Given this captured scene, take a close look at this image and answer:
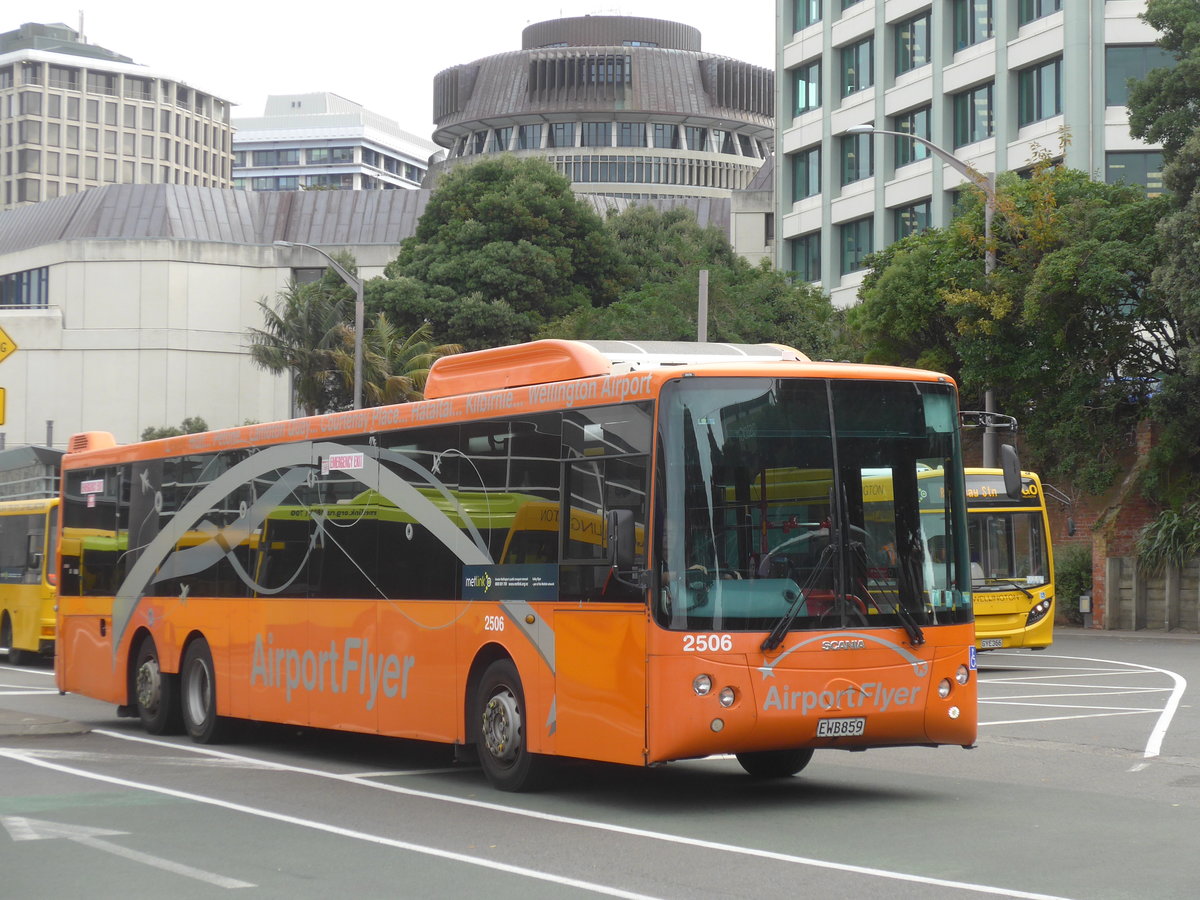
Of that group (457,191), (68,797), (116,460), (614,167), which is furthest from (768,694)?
(614,167)

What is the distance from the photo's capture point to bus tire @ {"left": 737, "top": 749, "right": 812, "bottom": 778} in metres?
12.8

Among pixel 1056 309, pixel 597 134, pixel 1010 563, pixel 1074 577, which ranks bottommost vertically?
pixel 1074 577

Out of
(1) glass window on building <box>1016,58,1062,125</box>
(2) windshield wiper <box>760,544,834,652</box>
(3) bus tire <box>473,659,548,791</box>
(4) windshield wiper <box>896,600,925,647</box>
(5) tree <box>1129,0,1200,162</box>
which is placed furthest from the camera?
(1) glass window on building <box>1016,58,1062,125</box>

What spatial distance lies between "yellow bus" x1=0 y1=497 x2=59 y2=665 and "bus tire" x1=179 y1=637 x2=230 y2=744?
13.6 metres

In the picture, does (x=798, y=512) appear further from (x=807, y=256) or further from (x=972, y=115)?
(x=807, y=256)

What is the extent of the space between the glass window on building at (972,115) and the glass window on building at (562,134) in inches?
2879

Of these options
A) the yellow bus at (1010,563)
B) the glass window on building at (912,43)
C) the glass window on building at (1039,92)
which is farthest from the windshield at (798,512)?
the glass window on building at (912,43)

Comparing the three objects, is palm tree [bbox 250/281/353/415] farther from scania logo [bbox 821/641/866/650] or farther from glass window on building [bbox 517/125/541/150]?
glass window on building [bbox 517/125/541/150]

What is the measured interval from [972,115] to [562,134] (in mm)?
74837

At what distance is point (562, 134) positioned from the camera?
128250 millimetres

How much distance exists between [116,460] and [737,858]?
1158 centimetres

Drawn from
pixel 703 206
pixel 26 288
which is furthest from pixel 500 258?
pixel 26 288

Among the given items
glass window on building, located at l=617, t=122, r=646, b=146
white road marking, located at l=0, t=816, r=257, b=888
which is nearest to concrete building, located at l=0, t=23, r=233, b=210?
glass window on building, located at l=617, t=122, r=646, b=146

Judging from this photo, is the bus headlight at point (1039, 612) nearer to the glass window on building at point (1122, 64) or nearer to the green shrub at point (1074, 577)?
the green shrub at point (1074, 577)
